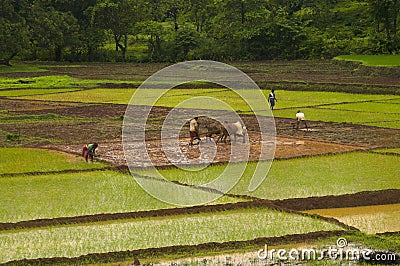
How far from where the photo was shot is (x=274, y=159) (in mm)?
14336

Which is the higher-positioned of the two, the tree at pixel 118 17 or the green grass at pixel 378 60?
the tree at pixel 118 17

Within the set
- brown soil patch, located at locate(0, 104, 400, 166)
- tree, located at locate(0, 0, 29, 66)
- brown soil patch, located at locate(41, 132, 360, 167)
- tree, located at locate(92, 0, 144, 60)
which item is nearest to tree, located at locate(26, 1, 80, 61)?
tree, located at locate(0, 0, 29, 66)

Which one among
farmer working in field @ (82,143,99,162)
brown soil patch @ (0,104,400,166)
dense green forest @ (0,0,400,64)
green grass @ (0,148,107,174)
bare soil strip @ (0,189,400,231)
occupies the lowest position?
bare soil strip @ (0,189,400,231)

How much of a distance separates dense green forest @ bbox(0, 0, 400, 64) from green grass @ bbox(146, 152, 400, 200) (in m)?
27.6

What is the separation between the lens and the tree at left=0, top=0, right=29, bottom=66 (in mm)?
39062

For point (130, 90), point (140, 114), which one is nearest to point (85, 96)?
point (130, 90)

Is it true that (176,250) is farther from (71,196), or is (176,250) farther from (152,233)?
(71,196)

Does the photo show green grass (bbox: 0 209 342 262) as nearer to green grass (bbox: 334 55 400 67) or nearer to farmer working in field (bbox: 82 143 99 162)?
farmer working in field (bbox: 82 143 99 162)

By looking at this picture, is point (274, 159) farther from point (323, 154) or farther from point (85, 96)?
point (85, 96)

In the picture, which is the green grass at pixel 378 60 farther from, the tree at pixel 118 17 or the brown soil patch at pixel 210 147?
the brown soil patch at pixel 210 147

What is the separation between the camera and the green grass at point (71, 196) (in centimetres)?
1057

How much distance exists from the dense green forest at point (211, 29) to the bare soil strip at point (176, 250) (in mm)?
32653

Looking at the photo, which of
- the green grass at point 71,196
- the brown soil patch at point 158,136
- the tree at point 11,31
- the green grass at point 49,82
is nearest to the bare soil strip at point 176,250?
the green grass at point 71,196

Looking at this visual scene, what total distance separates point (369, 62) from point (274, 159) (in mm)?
20453
